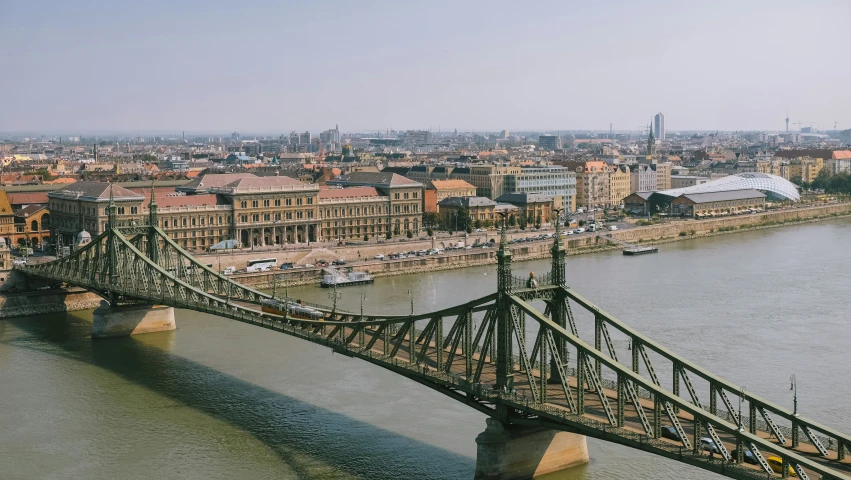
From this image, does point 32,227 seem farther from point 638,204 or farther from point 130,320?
point 638,204

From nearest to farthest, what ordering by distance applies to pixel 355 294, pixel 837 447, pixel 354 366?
pixel 837 447 → pixel 354 366 → pixel 355 294

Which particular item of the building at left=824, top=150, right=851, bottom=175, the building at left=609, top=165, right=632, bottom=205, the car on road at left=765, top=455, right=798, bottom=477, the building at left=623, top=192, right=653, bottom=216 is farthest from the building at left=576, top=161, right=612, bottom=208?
the car on road at left=765, top=455, right=798, bottom=477

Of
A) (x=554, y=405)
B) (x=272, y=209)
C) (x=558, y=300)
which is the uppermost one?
(x=558, y=300)

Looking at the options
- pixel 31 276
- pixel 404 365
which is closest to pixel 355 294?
pixel 31 276

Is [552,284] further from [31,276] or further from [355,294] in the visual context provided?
[31,276]

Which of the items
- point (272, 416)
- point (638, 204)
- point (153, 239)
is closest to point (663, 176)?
point (638, 204)

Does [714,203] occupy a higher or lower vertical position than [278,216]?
lower

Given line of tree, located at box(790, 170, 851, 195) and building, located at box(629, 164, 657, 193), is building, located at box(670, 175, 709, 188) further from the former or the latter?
line of tree, located at box(790, 170, 851, 195)
